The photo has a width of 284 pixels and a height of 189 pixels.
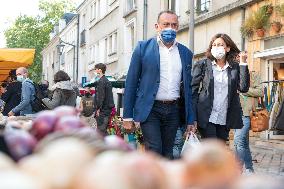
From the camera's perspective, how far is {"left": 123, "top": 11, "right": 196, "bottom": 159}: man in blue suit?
5.02 metres

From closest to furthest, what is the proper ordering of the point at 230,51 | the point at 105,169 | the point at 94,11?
the point at 105,169 < the point at 230,51 < the point at 94,11

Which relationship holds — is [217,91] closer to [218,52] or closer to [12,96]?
[218,52]

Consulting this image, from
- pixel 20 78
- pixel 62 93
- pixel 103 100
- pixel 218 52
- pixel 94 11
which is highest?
pixel 94 11

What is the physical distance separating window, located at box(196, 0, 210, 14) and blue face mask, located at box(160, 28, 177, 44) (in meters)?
13.9

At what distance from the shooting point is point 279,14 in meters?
14.1

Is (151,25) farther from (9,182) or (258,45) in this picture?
(9,182)

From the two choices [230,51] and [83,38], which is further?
[83,38]

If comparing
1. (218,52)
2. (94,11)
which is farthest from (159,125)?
(94,11)

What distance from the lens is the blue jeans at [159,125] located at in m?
5.03

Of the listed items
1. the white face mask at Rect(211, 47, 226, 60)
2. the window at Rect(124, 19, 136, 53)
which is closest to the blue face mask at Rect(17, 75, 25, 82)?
the white face mask at Rect(211, 47, 226, 60)

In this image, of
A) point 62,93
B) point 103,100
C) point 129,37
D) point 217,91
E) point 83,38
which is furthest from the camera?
point 83,38

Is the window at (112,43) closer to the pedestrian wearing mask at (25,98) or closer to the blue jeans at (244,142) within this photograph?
the pedestrian wearing mask at (25,98)

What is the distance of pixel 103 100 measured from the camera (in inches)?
443

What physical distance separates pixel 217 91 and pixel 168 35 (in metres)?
0.92
